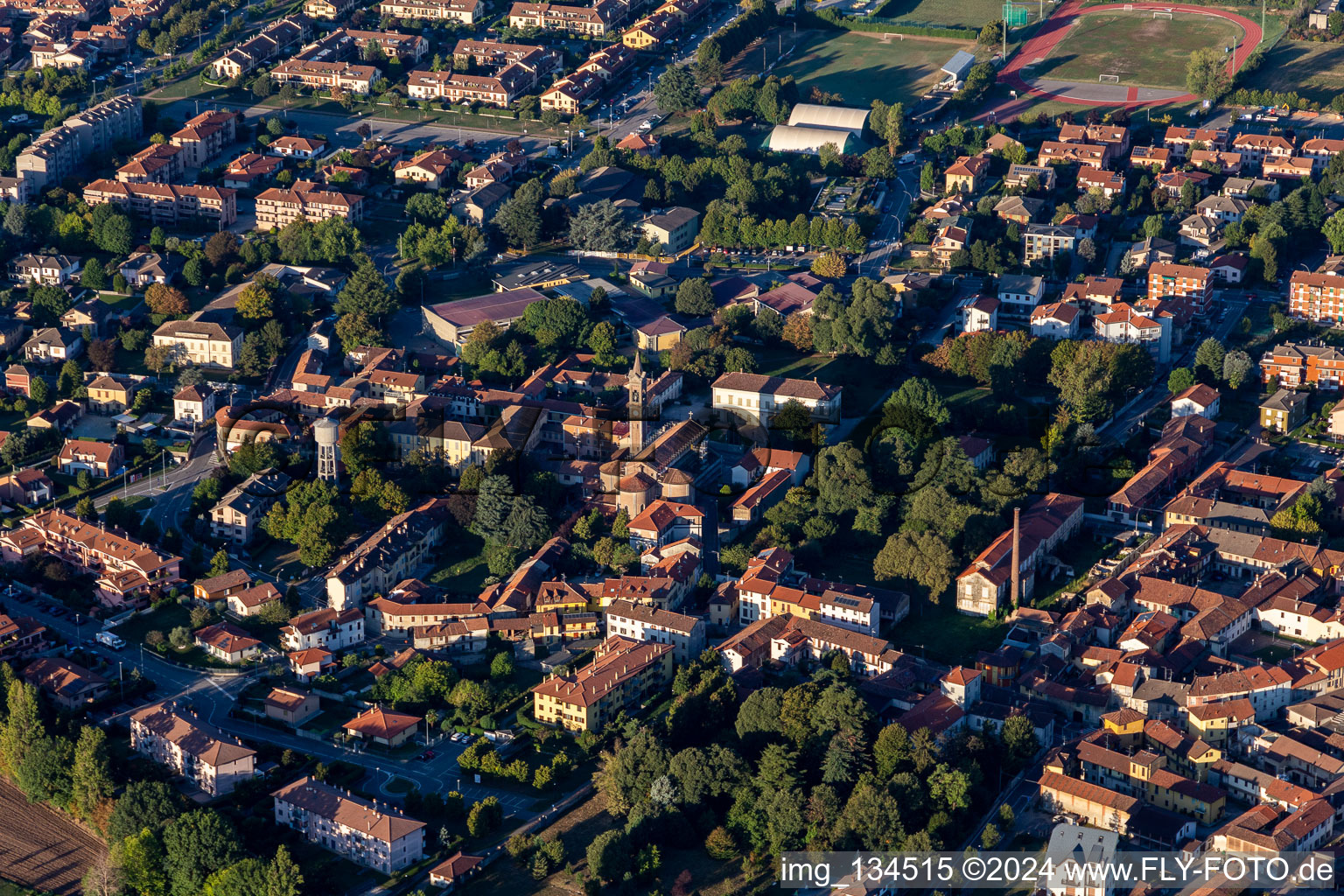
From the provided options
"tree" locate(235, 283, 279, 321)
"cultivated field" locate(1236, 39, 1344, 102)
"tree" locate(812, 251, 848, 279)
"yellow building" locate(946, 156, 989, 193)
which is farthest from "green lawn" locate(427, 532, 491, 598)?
"cultivated field" locate(1236, 39, 1344, 102)

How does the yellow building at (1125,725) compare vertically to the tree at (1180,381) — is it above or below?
below

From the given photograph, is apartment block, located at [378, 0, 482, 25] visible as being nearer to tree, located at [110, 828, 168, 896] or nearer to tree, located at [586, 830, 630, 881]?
tree, located at [110, 828, 168, 896]

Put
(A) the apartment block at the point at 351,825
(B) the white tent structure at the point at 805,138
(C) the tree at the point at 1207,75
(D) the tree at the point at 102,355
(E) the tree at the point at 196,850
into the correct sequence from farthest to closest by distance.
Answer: (C) the tree at the point at 1207,75
(B) the white tent structure at the point at 805,138
(D) the tree at the point at 102,355
(A) the apartment block at the point at 351,825
(E) the tree at the point at 196,850

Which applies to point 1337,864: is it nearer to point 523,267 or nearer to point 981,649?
point 981,649

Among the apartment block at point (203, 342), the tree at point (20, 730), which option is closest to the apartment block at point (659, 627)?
the tree at point (20, 730)

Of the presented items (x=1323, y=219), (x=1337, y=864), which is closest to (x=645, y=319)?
(x=1323, y=219)

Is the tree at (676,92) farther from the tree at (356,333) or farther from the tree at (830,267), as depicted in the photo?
the tree at (356,333)
